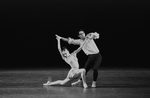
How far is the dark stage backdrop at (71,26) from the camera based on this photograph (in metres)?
8.99

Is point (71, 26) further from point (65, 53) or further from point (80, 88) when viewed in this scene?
point (80, 88)

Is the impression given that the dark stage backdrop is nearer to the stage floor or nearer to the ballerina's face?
the stage floor

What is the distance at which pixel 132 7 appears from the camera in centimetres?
900

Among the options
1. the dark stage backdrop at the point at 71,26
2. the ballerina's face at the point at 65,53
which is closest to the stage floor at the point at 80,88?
the ballerina's face at the point at 65,53

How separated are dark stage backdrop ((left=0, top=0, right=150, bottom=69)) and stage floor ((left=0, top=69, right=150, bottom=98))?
255 cm

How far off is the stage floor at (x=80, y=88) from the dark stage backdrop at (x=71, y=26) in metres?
2.55

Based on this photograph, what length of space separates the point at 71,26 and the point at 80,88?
4249 mm

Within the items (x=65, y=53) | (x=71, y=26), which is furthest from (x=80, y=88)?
(x=71, y=26)

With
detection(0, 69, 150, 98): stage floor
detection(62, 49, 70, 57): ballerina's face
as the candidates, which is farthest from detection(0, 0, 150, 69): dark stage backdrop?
detection(62, 49, 70, 57): ballerina's face

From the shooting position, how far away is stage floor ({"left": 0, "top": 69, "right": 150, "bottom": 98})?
4477 mm

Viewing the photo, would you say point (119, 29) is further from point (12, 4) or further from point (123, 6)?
point (12, 4)

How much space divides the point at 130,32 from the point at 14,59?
366cm

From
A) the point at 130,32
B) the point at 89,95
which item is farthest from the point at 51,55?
the point at 89,95

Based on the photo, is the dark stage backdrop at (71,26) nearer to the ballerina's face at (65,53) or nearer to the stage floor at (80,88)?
the stage floor at (80,88)
